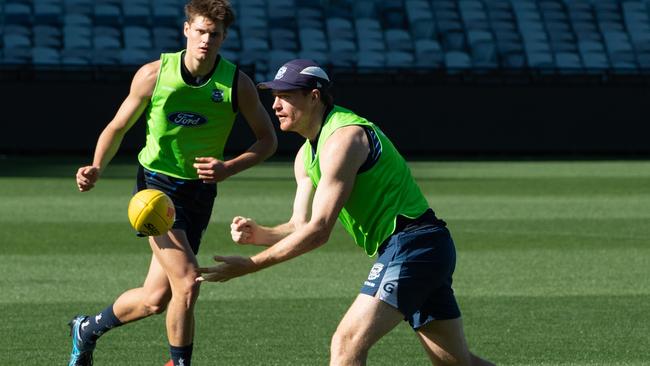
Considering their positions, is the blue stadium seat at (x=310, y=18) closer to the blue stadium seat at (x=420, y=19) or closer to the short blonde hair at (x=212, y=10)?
the blue stadium seat at (x=420, y=19)

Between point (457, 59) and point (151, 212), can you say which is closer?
point (151, 212)

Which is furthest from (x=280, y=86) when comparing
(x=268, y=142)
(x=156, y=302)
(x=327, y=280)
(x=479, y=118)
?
(x=479, y=118)

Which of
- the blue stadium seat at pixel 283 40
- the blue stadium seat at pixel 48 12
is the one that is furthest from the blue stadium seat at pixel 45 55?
the blue stadium seat at pixel 283 40

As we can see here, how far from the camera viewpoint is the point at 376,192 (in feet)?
22.5

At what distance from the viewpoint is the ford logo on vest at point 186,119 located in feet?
28.4

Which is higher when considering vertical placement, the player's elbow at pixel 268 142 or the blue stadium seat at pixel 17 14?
the player's elbow at pixel 268 142

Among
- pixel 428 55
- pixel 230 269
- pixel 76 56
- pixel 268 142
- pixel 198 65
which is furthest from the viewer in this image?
pixel 428 55

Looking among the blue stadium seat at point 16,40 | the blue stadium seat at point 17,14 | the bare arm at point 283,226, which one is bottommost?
the blue stadium seat at point 16,40

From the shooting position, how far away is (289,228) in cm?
741

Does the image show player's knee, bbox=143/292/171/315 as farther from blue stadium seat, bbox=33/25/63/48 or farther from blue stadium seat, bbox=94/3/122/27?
blue stadium seat, bbox=94/3/122/27

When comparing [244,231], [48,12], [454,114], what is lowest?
[48,12]

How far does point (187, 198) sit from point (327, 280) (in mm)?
5080

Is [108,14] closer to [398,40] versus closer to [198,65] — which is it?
[398,40]

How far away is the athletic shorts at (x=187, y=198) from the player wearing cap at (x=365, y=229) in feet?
5.38
